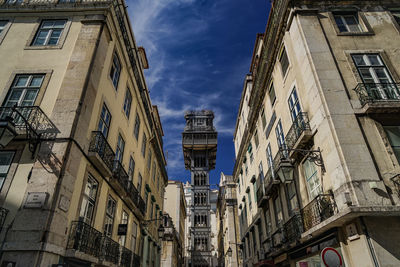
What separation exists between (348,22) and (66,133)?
43.1 feet

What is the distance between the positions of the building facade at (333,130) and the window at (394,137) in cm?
4

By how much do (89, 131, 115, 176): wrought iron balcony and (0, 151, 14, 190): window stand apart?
2317mm

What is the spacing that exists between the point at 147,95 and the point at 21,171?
458 inches

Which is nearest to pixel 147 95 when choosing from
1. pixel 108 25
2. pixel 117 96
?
pixel 117 96

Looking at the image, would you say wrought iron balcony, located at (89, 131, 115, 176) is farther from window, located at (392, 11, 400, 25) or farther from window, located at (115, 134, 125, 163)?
window, located at (392, 11, 400, 25)

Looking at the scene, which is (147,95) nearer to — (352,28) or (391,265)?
(352,28)

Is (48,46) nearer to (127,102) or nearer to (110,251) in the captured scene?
(127,102)

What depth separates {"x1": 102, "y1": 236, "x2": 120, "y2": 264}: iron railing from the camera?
9.59m

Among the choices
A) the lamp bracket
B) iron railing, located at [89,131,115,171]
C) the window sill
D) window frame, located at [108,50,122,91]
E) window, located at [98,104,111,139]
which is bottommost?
the lamp bracket

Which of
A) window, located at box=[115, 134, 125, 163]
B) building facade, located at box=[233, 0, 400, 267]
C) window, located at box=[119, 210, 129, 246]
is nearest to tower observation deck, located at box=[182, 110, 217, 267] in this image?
building facade, located at box=[233, 0, 400, 267]

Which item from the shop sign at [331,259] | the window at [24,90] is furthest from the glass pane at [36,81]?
the shop sign at [331,259]

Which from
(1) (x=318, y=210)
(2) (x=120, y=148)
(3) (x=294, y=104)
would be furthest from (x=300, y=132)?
(2) (x=120, y=148)

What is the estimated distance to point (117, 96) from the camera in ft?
40.9

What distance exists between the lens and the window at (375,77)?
8.95 meters
